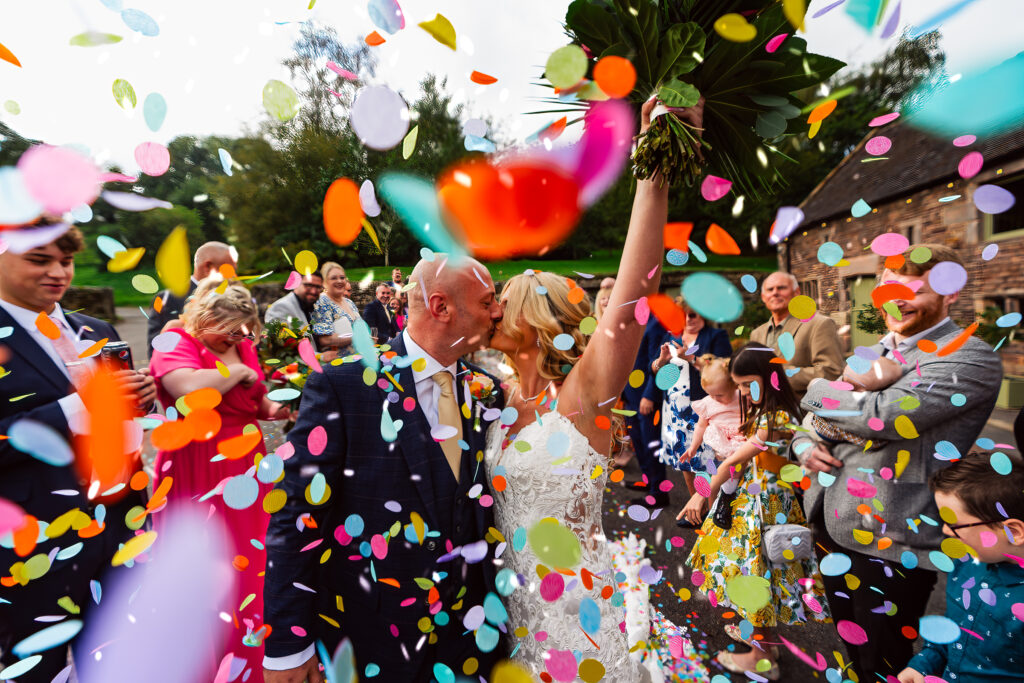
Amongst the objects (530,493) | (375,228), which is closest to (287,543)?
(530,493)

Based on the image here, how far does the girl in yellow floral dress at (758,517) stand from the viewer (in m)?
2.41

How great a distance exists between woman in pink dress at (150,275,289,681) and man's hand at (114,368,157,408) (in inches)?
5.2

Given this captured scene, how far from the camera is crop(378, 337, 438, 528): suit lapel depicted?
142 cm

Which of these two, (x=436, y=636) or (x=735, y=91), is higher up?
(x=735, y=91)

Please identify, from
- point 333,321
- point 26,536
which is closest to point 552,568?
point 26,536

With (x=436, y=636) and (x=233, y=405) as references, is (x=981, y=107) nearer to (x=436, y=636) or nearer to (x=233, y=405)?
(x=436, y=636)

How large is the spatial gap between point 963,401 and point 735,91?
1.37 metres

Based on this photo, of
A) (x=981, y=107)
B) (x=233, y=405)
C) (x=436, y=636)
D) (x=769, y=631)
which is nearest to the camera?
(x=981, y=107)

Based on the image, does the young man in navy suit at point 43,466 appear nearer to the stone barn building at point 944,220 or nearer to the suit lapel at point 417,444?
the suit lapel at point 417,444

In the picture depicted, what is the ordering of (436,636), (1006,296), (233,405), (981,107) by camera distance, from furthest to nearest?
(1006,296) < (233,405) < (436,636) < (981,107)

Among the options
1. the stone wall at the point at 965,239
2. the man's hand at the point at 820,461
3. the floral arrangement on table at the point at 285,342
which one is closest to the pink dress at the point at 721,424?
the man's hand at the point at 820,461

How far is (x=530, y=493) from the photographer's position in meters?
1.55

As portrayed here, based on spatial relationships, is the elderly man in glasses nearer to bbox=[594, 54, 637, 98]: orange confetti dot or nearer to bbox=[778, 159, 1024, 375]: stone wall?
bbox=[594, 54, 637, 98]: orange confetti dot

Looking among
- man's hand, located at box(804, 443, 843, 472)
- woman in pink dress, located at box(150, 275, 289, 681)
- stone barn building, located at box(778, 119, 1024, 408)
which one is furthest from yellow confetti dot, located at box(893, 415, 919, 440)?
stone barn building, located at box(778, 119, 1024, 408)
